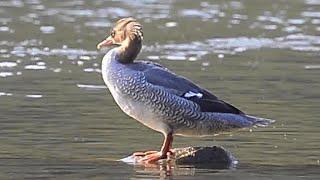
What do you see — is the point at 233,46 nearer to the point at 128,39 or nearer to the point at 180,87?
the point at 128,39

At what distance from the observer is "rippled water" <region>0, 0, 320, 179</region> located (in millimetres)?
12332

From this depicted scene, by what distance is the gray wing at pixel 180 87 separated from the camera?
12.3 metres

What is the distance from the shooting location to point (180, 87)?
1238 cm

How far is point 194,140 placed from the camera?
557 inches

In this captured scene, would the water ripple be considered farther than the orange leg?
Yes

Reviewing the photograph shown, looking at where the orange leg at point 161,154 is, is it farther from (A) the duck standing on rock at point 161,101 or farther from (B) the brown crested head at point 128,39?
(B) the brown crested head at point 128,39

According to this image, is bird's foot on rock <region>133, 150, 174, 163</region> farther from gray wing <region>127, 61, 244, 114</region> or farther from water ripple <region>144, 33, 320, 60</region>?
water ripple <region>144, 33, 320, 60</region>

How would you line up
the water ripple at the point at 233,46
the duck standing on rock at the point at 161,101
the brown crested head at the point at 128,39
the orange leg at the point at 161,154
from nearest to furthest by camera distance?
the duck standing on rock at the point at 161,101
the orange leg at the point at 161,154
the brown crested head at the point at 128,39
the water ripple at the point at 233,46

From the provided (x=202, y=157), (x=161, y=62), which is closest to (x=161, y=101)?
(x=202, y=157)

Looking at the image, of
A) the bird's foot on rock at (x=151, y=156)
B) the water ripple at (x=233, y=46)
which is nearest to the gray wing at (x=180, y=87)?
the bird's foot on rock at (x=151, y=156)

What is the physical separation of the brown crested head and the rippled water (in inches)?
41.5

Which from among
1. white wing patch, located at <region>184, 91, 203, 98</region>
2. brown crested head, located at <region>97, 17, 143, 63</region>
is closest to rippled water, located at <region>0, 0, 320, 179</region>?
white wing patch, located at <region>184, 91, 203, 98</region>

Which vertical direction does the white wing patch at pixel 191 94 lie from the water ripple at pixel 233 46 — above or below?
above

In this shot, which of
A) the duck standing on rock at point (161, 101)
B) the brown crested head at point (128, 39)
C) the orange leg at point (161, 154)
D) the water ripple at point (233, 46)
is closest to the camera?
the duck standing on rock at point (161, 101)
